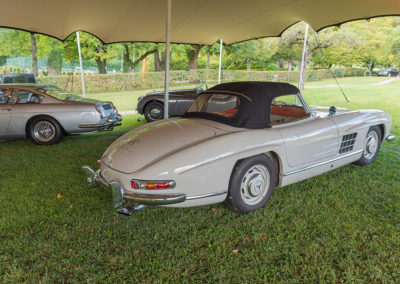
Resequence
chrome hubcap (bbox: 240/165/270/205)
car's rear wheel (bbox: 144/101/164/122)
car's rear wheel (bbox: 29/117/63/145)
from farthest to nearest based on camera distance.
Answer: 1. car's rear wheel (bbox: 144/101/164/122)
2. car's rear wheel (bbox: 29/117/63/145)
3. chrome hubcap (bbox: 240/165/270/205)

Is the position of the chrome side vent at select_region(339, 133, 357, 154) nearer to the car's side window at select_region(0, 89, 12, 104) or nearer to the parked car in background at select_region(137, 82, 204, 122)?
the parked car in background at select_region(137, 82, 204, 122)

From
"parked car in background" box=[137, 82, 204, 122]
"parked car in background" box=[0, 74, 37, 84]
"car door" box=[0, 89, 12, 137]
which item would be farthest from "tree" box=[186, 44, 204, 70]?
"car door" box=[0, 89, 12, 137]

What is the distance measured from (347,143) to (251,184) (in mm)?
1863

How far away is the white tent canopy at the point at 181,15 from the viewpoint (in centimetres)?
677

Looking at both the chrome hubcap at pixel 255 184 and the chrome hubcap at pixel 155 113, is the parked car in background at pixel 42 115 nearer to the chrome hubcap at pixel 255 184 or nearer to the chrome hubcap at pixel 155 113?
the chrome hubcap at pixel 155 113

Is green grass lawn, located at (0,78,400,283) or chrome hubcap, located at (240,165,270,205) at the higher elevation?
chrome hubcap, located at (240,165,270,205)

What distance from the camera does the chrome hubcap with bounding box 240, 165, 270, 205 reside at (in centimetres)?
321

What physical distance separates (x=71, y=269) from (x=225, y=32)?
969 cm

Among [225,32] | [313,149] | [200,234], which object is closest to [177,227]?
[200,234]

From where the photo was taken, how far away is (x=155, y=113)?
9.95m

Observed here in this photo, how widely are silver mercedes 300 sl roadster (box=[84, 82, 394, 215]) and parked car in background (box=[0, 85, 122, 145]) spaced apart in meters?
3.32

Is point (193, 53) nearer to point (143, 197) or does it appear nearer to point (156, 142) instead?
point (156, 142)

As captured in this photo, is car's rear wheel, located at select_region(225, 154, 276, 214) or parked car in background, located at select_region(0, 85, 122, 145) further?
parked car in background, located at select_region(0, 85, 122, 145)

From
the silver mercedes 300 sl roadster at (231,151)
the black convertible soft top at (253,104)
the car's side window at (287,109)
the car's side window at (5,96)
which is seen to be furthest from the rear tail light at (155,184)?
the car's side window at (5,96)
